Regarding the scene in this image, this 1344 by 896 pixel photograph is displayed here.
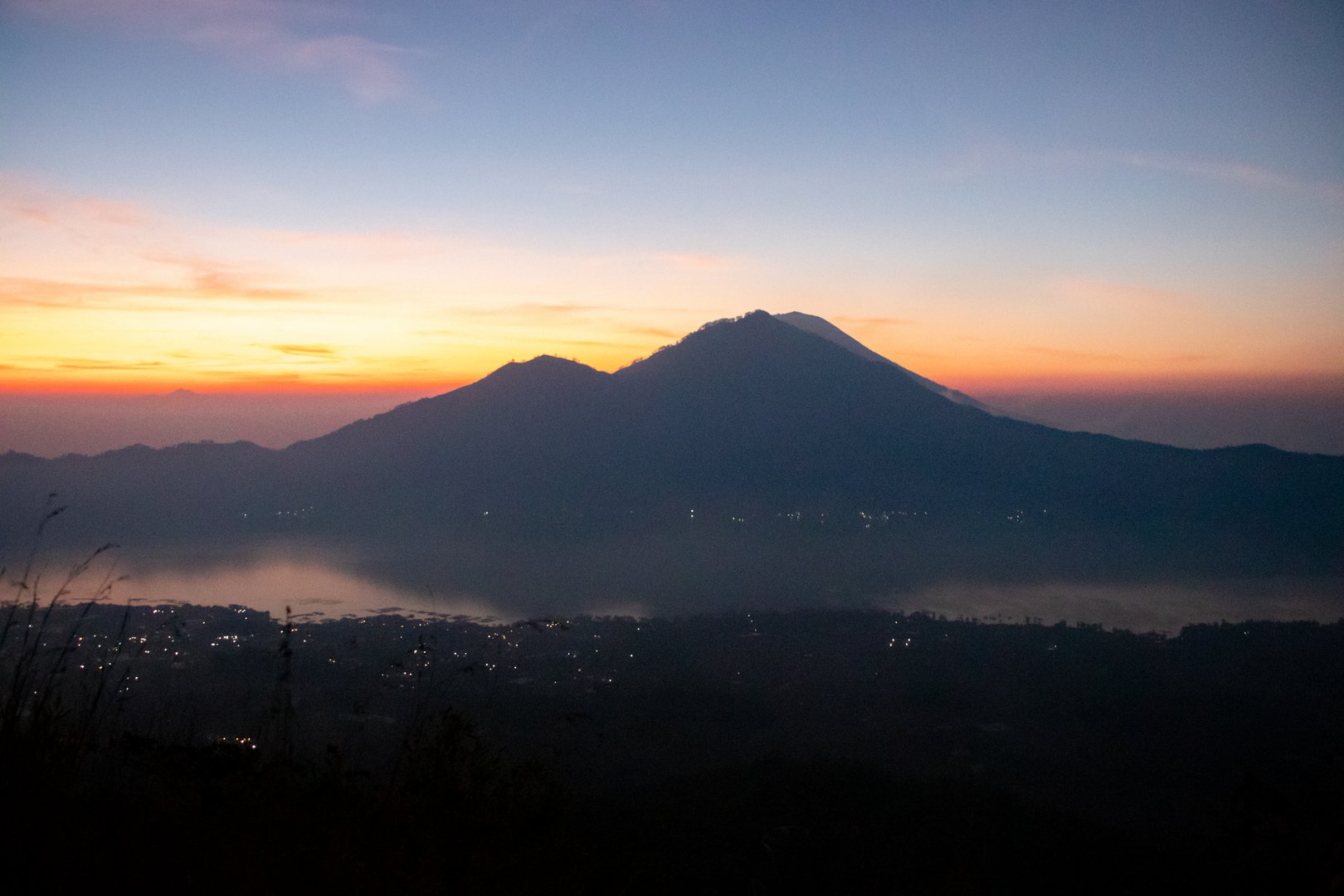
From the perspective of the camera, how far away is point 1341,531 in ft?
339

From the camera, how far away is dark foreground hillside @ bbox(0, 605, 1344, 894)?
2.75m

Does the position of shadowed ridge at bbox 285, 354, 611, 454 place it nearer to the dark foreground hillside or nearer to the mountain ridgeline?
the mountain ridgeline

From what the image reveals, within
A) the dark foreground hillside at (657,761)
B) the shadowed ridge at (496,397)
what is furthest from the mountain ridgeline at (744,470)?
the dark foreground hillside at (657,761)

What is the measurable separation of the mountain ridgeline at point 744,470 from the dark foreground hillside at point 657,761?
58.6 meters

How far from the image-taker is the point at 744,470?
128875 millimetres

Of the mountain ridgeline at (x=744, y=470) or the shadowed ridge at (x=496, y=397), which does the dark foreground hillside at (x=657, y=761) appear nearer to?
the mountain ridgeline at (x=744, y=470)

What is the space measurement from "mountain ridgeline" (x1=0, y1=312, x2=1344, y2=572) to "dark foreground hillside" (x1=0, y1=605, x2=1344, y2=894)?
5858cm

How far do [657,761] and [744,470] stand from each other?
108m

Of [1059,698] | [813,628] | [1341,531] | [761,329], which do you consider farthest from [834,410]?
[1059,698]

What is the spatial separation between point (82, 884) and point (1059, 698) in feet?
123

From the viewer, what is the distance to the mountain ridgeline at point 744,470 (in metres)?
105

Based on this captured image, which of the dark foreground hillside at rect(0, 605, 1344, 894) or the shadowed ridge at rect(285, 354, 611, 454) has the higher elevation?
the shadowed ridge at rect(285, 354, 611, 454)


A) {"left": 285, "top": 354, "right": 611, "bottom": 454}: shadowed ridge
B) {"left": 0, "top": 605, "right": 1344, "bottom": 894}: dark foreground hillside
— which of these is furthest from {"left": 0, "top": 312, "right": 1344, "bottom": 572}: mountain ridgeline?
{"left": 0, "top": 605, "right": 1344, "bottom": 894}: dark foreground hillside

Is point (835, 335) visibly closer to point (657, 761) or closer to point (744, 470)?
point (744, 470)
